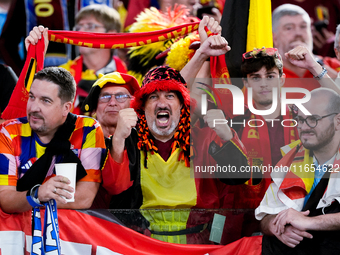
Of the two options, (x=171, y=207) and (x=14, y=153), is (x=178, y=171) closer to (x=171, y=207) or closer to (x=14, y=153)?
(x=171, y=207)

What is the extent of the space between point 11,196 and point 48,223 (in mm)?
372

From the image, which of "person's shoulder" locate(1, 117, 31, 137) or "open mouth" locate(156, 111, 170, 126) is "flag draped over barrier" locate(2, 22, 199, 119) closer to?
"person's shoulder" locate(1, 117, 31, 137)

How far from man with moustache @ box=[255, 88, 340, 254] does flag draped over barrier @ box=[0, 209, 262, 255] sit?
0.20m

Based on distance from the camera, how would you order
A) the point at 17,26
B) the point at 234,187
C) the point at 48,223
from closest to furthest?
the point at 48,223
the point at 234,187
the point at 17,26

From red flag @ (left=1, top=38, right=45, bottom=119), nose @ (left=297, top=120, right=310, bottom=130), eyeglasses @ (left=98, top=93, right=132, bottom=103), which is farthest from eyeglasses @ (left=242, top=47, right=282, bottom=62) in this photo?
red flag @ (left=1, top=38, right=45, bottom=119)

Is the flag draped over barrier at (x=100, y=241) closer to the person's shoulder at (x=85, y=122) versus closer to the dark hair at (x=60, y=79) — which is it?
the person's shoulder at (x=85, y=122)

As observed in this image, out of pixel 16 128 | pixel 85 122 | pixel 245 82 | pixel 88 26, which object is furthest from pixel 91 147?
pixel 88 26

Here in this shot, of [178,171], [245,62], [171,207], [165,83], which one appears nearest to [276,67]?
[245,62]

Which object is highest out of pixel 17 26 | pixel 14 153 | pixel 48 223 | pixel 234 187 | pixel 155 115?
pixel 17 26

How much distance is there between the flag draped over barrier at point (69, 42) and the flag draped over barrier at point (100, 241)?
0.86 meters

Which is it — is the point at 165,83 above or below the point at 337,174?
above

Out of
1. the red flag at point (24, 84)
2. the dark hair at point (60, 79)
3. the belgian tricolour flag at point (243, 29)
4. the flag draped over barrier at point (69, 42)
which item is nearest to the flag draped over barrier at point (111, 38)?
the flag draped over barrier at point (69, 42)

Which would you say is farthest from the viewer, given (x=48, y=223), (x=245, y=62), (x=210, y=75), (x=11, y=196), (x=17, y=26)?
(x=17, y=26)

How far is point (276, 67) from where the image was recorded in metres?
3.34
